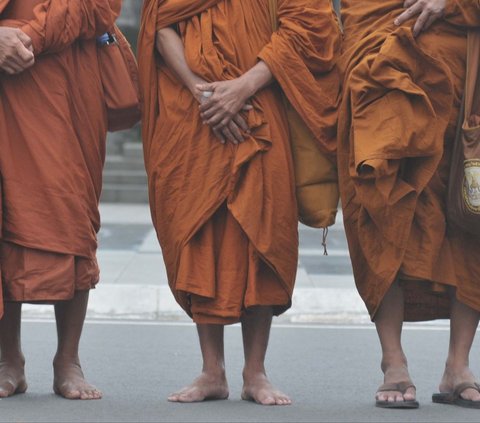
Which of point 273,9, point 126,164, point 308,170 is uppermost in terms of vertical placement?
point 273,9

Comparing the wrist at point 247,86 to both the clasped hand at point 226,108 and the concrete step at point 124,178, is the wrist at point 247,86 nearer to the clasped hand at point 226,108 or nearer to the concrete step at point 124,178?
the clasped hand at point 226,108

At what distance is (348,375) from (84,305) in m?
1.56

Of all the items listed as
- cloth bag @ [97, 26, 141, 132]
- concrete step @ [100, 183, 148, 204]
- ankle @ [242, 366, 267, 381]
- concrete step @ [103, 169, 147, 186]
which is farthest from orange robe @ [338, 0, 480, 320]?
concrete step @ [103, 169, 147, 186]

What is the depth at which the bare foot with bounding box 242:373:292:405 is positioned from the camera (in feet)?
16.4

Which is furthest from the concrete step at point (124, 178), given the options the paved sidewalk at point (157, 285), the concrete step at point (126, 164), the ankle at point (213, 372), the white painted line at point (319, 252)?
the ankle at point (213, 372)

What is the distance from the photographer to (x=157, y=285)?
9.44 metres

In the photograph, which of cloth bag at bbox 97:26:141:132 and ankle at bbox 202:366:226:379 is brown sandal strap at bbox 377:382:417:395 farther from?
cloth bag at bbox 97:26:141:132

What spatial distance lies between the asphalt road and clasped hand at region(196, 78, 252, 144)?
39.7 inches

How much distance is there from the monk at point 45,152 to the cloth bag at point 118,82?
0.13 meters

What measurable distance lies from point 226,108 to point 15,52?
78cm

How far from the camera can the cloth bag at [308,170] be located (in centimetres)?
510

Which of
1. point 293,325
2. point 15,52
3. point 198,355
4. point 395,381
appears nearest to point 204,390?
point 395,381

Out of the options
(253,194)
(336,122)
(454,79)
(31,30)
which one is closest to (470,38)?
(454,79)

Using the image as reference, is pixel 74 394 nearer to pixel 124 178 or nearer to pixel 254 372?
pixel 254 372
